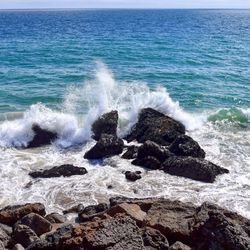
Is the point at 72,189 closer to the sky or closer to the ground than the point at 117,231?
closer to the ground

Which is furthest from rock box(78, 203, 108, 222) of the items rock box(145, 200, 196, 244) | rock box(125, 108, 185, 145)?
rock box(125, 108, 185, 145)

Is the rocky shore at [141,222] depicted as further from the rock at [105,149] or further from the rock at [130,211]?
the rock at [105,149]

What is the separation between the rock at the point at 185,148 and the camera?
13383 mm

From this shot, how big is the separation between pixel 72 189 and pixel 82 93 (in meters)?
11.1

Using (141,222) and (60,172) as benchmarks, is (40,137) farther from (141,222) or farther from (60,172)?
(141,222)

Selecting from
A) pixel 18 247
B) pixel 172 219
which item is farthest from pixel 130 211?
pixel 18 247

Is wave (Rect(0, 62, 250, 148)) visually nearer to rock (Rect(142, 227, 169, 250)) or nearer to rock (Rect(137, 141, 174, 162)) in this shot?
rock (Rect(137, 141, 174, 162))

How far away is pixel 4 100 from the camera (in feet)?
67.0

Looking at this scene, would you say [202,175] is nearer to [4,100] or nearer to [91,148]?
[91,148]

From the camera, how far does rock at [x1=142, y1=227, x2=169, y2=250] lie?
23.9 feet

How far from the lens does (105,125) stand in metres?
15.5

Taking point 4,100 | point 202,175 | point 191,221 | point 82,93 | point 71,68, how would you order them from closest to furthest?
point 191,221 < point 202,175 < point 4,100 < point 82,93 < point 71,68

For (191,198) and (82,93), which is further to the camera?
(82,93)

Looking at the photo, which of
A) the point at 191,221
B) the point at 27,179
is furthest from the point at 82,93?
the point at 191,221
